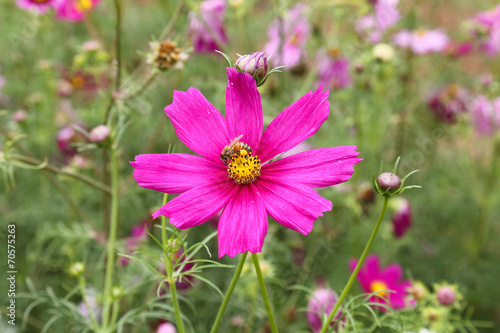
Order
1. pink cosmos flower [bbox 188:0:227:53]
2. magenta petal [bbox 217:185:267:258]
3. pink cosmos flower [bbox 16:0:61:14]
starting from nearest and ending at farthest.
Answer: magenta petal [bbox 217:185:267:258], pink cosmos flower [bbox 16:0:61:14], pink cosmos flower [bbox 188:0:227:53]

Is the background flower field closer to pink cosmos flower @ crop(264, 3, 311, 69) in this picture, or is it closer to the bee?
pink cosmos flower @ crop(264, 3, 311, 69)

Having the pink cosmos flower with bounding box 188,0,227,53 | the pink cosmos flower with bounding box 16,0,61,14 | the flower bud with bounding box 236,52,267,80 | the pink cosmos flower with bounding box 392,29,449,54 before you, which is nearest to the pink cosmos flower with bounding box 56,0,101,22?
the pink cosmos flower with bounding box 16,0,61,14

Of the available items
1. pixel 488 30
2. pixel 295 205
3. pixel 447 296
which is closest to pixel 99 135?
pixel 295 205

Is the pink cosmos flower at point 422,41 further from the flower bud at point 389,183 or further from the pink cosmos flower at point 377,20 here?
the flower bud at point 389,183

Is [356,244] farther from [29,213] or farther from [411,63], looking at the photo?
[29,213]

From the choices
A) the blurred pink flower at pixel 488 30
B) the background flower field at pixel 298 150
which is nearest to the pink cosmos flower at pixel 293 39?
the background flower field at pixel 298 150
